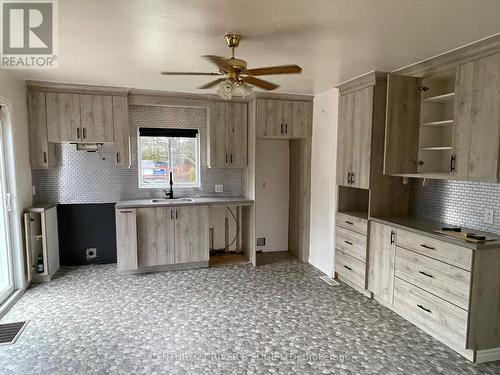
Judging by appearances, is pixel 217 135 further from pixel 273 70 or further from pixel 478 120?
pixel 478 120

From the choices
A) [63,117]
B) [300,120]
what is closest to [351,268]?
[300,120]

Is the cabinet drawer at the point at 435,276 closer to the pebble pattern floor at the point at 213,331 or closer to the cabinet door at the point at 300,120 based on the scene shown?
the pebble pattern floor at the point at 213,331

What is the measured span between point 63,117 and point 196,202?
2.04 metres

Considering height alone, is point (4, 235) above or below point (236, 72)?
below

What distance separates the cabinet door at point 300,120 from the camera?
4.64 metres

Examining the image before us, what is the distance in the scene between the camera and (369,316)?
3.18 m

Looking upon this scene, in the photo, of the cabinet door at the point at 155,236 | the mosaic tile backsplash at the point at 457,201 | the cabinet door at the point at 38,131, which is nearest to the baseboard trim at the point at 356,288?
the mosaic tile backsplash at the point at 457,201

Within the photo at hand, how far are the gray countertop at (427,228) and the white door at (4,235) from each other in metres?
4.02

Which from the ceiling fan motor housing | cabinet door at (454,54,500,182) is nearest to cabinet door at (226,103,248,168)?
the ceiling fan motor housing

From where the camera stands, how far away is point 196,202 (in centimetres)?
445

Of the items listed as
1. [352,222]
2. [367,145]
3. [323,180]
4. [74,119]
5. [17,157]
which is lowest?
[352,222]

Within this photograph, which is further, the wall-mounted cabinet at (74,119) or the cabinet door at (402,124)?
the wall-mounted cabinet at (74,119)

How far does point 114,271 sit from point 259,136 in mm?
2754

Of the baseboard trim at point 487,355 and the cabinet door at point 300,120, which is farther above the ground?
the cabinet door at point 300,120
